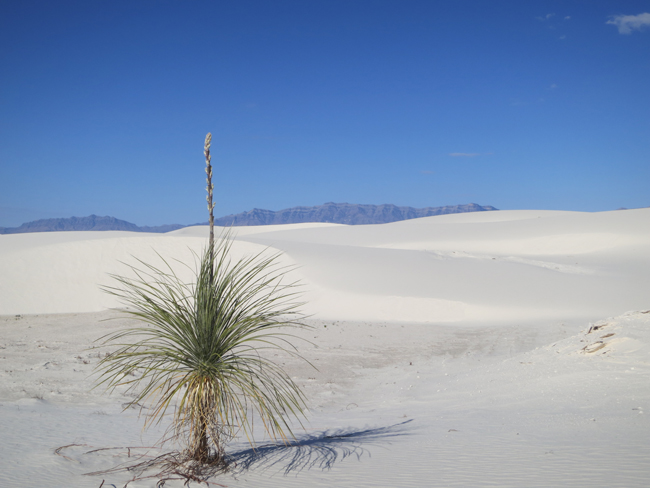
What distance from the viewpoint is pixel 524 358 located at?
10250 millimetres

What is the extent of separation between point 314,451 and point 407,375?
19.0ft

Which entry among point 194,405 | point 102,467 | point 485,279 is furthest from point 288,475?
point 485,279

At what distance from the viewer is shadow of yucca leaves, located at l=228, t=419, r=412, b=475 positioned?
4828 millimetres

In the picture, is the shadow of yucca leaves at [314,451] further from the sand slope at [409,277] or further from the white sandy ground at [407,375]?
the sand slope at [409,277]

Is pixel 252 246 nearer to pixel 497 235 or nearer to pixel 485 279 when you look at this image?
pixel 485 279

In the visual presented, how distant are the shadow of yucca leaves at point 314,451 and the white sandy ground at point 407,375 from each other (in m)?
0.03

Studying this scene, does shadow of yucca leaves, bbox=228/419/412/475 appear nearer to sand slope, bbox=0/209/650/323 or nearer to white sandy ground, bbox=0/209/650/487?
white sandy ground, bbox=0/209/650/487

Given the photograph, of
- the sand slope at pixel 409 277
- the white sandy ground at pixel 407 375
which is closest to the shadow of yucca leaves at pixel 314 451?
the white sandy ground at pixel 407 375

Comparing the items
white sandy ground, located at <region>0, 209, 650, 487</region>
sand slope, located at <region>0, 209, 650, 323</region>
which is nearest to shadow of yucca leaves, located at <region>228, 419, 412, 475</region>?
white sandy ground, located at <region>0, 209, 650, 487</region>

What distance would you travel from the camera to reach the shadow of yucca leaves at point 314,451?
190 inches

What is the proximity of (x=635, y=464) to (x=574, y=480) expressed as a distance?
66 cm

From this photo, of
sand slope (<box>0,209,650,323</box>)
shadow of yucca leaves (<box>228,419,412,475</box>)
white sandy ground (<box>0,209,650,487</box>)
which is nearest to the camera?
white sandy ground (<box>0,209,650,487</box>)

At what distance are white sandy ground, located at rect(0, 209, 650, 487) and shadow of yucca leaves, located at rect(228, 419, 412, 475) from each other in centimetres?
3

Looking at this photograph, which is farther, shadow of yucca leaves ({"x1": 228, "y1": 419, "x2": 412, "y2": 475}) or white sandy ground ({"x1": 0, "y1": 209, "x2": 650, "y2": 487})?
shadow of yucca leaves ({"x1": 228, "y1": 419, "x2": 412, "y2": 475})
